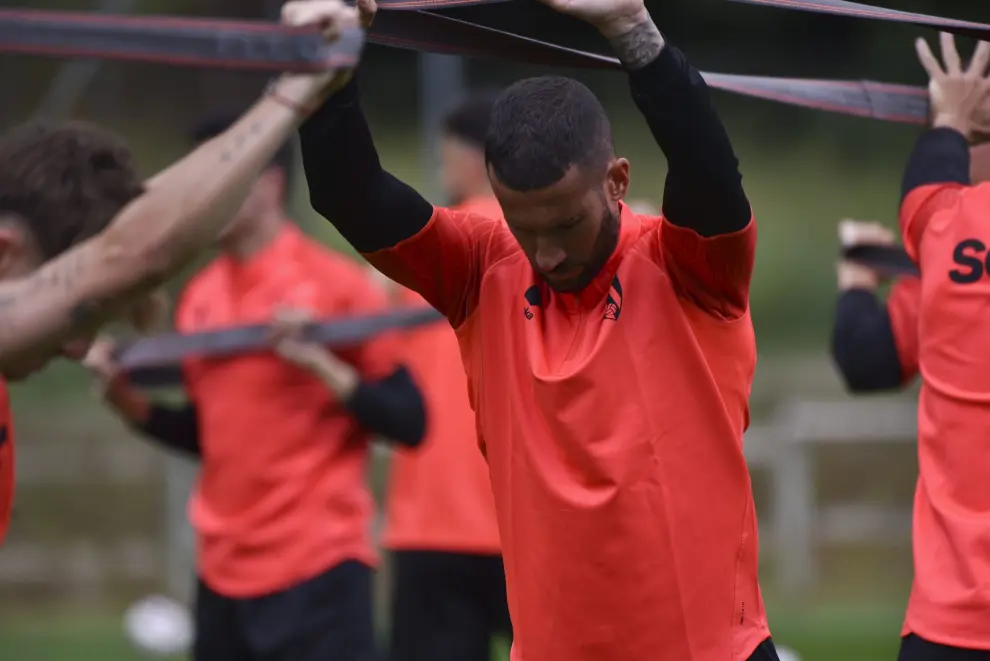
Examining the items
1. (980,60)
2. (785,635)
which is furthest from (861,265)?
(785,635)

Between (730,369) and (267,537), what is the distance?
9.36ft

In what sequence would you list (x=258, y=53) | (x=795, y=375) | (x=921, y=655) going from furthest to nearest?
(x=795, y=375), (x=921, y=655), (x=258, y=53)

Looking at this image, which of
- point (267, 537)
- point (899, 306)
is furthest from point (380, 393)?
point (899, 306)

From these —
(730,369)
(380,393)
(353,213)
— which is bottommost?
(380,393)

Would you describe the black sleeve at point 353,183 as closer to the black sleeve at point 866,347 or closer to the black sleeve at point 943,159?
the black sleeve at point 943,159

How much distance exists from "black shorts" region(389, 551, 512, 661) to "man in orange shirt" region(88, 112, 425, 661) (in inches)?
15.0

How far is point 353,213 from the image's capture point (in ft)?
9.48

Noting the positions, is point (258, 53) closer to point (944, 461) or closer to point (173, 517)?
point (944, 461)

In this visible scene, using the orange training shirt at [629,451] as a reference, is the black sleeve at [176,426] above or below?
below

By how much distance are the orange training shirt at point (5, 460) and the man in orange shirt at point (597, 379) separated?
0.83m

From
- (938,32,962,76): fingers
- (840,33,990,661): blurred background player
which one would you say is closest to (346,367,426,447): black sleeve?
(840,33,990,661): blurred background player

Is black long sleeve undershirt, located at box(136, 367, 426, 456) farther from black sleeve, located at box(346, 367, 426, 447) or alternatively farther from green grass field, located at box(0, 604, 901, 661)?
green grass field, located at box(0, 604, 901, 661)

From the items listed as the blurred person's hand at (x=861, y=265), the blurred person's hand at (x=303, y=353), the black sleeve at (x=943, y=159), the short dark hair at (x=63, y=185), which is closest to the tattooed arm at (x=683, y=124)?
the short dark hair at (x=63, y=185)

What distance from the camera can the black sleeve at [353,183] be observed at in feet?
9.27
